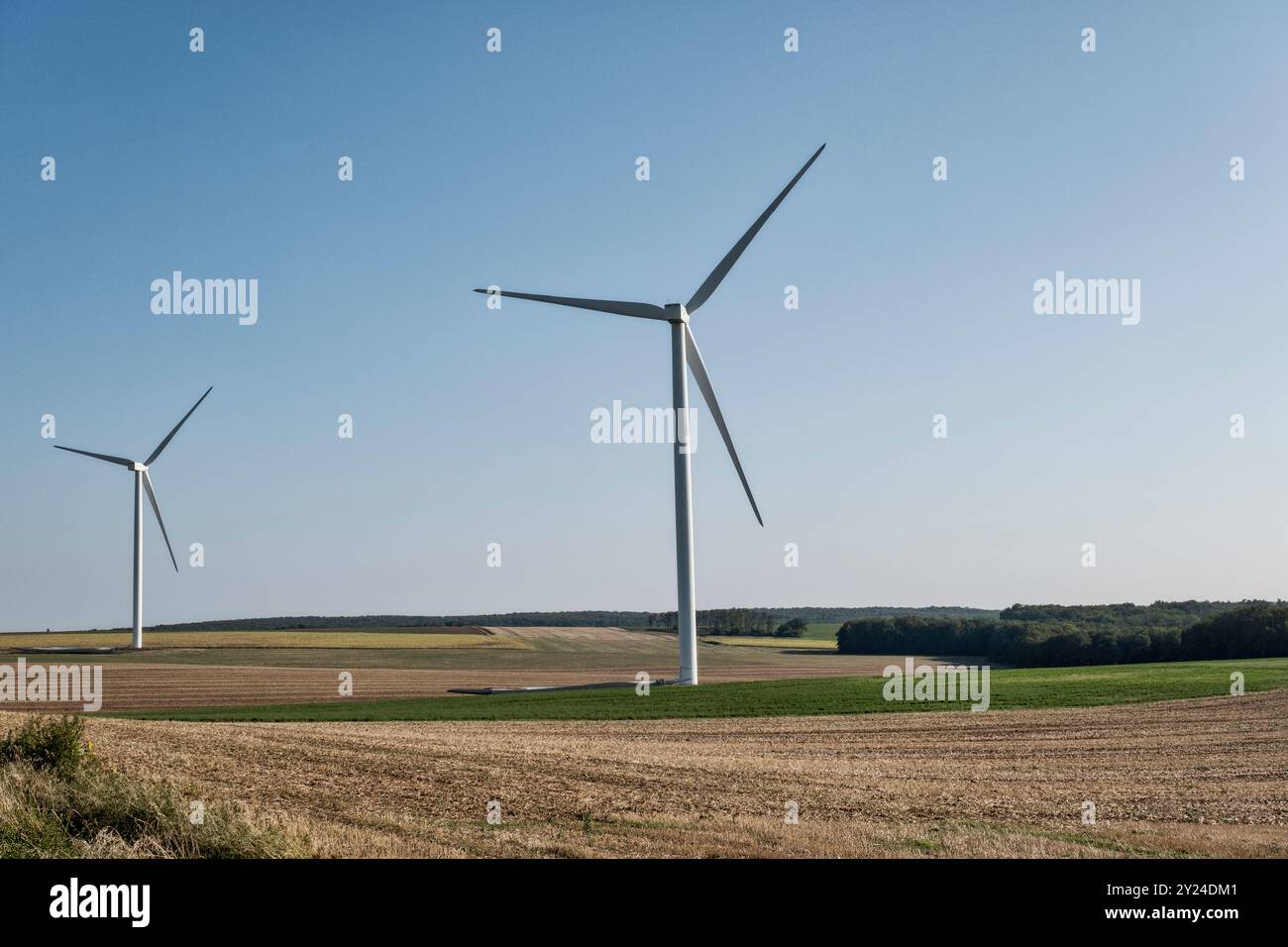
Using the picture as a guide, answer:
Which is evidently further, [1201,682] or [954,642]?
[954,642]

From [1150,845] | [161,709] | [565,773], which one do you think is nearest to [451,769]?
[565,773]

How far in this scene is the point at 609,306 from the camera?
5266 cm

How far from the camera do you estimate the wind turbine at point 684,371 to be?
50.1m

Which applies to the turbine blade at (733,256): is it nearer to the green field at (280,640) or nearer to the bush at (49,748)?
the bush at (49,748)

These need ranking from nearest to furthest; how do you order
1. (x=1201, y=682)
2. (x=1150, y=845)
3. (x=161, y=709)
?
(x=1150, y=845), (x=161, y=709), (x=1201, y=682)

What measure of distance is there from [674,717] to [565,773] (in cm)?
2436

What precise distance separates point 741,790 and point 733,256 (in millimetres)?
37458

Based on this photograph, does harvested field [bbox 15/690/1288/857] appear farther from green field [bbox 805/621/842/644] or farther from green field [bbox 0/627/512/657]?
green field [bbox 805/621/842/644]

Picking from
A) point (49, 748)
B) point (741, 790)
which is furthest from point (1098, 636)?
point (49, 748)

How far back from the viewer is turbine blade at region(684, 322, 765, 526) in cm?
4947

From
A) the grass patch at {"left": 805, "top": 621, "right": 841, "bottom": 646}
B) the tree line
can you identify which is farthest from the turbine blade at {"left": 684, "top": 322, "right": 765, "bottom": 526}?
the grass patch at {"left": 805, "top": 621, "right": 841, "bottom": 646}
